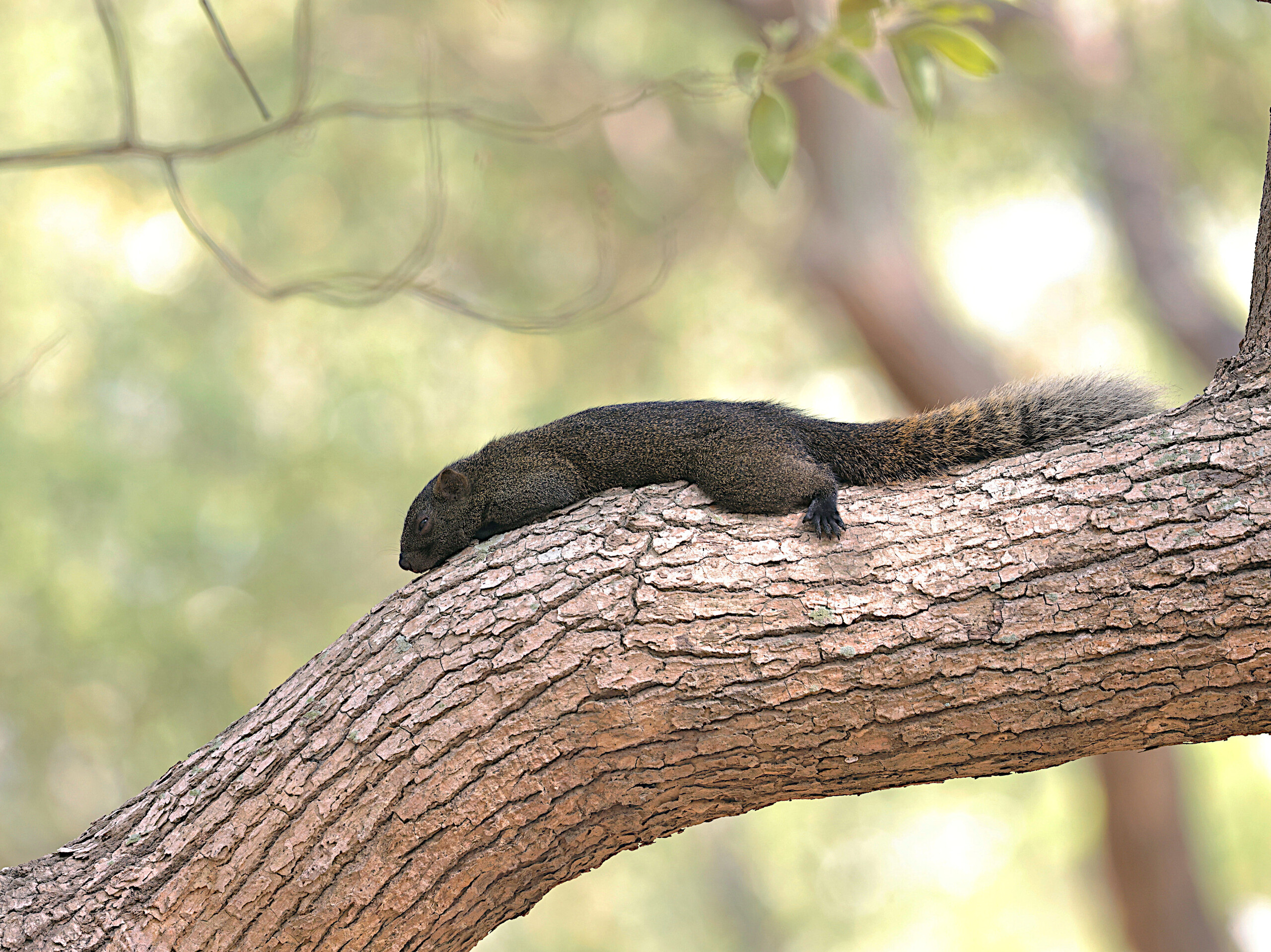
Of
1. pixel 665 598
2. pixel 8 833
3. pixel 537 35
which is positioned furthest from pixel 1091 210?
pixel 8 833

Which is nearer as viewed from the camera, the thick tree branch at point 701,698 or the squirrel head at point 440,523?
the thick tree branch at point 701,698

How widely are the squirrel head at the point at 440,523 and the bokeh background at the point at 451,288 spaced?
4.20 m

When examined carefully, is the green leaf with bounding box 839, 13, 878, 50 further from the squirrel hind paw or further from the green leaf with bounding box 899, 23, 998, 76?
the squirrel hind paw

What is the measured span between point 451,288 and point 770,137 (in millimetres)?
7338

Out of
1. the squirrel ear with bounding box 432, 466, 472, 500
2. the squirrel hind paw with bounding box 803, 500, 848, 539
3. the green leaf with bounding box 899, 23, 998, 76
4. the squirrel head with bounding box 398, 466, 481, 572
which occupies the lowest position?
the squirrel hind paw with bounding box 803, 500, 848, 539

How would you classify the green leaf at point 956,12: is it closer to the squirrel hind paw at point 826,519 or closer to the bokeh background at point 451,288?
the squirrel hind paw at point 826,519

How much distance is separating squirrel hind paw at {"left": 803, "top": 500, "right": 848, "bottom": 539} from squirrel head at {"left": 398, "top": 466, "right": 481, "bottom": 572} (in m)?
1.80

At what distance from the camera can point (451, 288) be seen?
10797mm

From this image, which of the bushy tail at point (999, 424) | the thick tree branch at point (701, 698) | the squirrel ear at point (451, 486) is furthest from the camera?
the squirrel ear at point (451, 486)

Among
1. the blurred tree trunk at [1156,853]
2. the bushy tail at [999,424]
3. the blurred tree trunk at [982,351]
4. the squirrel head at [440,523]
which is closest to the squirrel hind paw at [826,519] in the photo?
the bushy tail at [999,424]

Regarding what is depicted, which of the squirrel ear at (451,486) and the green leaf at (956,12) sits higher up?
the green leaf at (956,12)

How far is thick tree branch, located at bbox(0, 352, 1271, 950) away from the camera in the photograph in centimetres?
278

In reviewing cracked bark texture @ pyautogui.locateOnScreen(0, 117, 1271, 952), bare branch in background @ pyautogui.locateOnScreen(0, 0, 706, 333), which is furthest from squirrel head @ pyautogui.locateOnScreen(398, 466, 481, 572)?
cracked bark texture @ pyautogui.locateOnScreen(0, 117, 1271, 952)

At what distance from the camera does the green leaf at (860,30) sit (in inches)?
148
